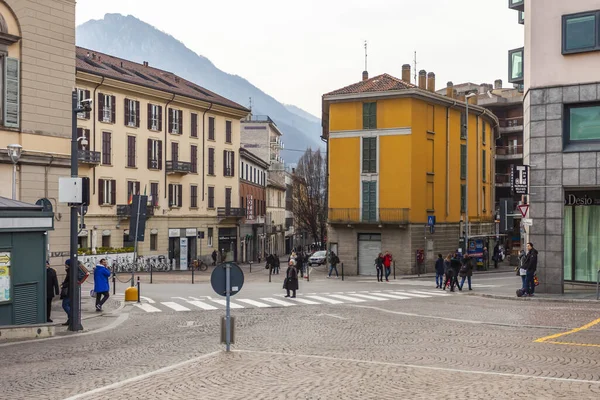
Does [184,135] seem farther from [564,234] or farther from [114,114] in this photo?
[564,234]

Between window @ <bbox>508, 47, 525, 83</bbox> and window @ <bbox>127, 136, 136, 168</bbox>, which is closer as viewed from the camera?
window @ <bbox>508, 47, 525, 83</bbox>

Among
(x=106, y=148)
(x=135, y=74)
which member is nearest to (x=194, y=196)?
(x=106, y=148)

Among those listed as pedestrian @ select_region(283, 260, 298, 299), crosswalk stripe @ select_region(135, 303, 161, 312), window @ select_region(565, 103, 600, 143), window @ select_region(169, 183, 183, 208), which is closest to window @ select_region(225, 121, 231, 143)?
window @ select_region(169, 183, 183, 208)

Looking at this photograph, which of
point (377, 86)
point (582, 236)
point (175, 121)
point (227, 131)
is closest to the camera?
point (582, 236)

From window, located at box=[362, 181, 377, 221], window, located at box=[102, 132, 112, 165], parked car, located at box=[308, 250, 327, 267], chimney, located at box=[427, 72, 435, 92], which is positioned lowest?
parked car, located at box=[308, 250, 327, 267]

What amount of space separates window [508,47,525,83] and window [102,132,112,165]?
3210 cm

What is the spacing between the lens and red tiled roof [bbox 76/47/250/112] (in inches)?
2111

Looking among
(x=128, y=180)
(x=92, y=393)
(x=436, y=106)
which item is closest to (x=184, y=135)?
(x=128, y=180)

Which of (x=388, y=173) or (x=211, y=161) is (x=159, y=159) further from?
(x=388, y=173)

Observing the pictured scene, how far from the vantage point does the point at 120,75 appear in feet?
183

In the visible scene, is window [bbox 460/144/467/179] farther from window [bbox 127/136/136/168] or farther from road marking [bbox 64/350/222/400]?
road marking [bbox 64/350/222/400]

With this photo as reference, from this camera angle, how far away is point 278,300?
88.1 ft

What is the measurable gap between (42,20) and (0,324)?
1180 cm

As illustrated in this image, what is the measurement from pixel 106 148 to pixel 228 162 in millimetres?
15962
